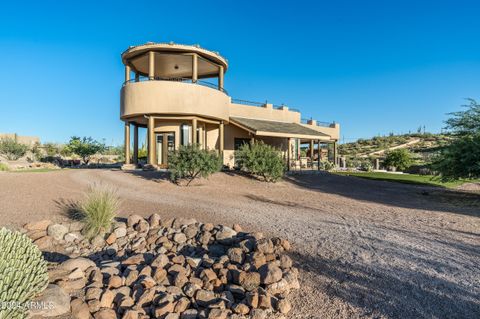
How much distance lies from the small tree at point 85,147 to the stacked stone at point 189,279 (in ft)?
72.6

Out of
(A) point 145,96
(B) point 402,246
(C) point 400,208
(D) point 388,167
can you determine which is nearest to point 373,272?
(B) point 402,246

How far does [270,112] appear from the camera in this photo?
25219 millimetres

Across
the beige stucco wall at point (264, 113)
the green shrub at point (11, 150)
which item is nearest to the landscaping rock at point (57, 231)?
the beige stucco wall at point (264, 113)

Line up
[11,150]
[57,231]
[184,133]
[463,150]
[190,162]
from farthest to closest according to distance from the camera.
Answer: [11,150], [184,133], [190,162], [463,150], [57,231]

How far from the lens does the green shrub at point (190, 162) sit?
1248cm

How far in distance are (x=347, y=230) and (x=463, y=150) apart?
7.91 meters

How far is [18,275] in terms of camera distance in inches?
141

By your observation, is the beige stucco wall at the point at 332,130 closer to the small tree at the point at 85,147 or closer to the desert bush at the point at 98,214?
the small tree at the point at 85,147

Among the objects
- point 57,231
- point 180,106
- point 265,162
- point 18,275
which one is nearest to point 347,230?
point 18,275

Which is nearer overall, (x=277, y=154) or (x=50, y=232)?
(x=50, y=232)

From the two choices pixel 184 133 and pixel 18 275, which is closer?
pixel 18 275

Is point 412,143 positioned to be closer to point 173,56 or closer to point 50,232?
point 173,56

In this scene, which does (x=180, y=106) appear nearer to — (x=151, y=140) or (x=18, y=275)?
(x=151, y=140)

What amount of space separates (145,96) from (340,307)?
1667 centimetres
